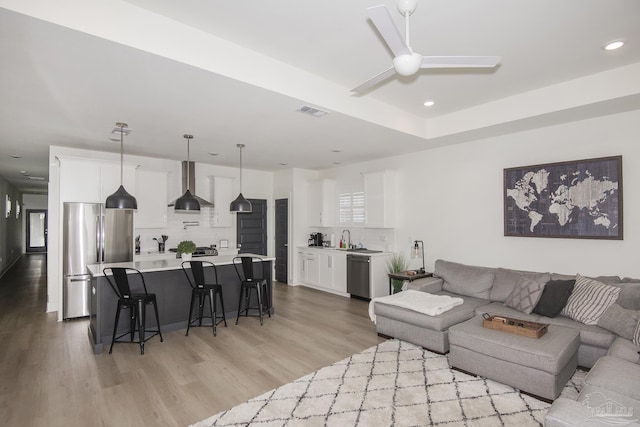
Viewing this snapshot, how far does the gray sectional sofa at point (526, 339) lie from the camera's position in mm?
2276

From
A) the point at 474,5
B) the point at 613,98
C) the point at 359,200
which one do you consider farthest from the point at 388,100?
the point at 359,200

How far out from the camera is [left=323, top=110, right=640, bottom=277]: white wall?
12.8ft

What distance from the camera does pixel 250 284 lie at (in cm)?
499

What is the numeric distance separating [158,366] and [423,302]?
3.07 metres

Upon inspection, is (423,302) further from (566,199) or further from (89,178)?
(89,178)

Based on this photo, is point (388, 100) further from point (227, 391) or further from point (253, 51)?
point (227, 391)

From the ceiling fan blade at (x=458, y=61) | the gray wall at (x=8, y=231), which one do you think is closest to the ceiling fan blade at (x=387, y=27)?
the ceiling fan blade at (x=458, y=61)

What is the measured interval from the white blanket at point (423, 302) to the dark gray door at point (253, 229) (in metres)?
4.23

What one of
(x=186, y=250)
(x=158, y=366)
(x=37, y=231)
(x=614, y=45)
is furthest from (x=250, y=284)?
(x=37, y=231)

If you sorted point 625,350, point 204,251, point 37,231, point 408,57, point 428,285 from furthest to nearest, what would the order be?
point 37,231
point 204,251
point 428,285
point 625,350
point 408,57

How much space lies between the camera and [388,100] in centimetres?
428

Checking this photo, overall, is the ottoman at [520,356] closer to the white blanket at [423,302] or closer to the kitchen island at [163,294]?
the white blanket at [423,302]

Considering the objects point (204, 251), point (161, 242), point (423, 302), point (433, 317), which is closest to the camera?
point (433, 317)

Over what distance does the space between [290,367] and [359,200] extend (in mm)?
4091
